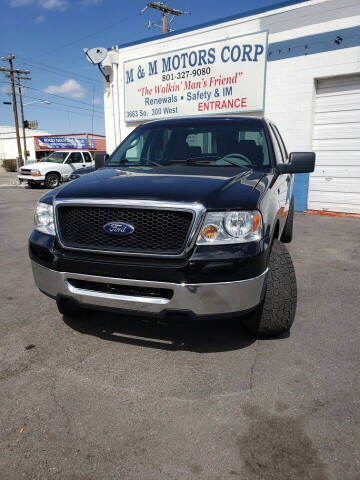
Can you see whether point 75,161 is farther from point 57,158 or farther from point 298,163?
point 298,163

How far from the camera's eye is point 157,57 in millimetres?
11414

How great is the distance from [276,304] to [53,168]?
16.4m

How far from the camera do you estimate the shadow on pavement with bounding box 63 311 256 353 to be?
9.02 feet

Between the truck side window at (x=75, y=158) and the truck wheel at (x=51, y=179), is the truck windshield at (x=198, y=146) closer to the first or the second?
the truck wheel at (x=51, y=179)

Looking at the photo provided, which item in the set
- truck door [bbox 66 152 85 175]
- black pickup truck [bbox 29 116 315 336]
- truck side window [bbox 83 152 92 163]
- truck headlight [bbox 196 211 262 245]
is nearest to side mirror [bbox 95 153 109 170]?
black pickup truck [bbox 29 116 315 336]

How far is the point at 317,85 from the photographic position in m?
8.99

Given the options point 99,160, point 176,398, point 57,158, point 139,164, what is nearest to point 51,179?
point 57,158

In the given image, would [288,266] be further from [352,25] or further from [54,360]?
[352,25]

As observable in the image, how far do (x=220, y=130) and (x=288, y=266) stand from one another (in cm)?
165

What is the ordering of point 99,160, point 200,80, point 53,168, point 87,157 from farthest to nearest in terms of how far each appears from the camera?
point 87,157
point 53,168
point 200,80
point 99,160

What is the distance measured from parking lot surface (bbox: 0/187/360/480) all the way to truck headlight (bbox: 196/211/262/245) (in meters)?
0.92

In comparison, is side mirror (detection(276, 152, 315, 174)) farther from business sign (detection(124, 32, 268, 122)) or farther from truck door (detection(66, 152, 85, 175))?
truck door (detection(66, 152, 85, 175))

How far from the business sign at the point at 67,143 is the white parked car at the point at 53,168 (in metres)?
29.9

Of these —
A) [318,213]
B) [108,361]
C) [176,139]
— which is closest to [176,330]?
[108,361]
